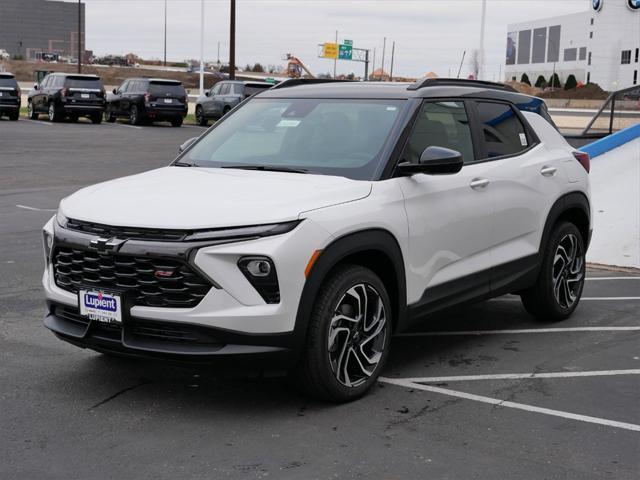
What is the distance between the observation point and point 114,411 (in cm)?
491

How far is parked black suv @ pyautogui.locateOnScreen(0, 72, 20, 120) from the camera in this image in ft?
113

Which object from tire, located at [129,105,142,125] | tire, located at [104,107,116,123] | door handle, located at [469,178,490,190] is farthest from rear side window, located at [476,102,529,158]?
tire, located at [104,107,116,123]

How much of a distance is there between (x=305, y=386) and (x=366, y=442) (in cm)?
55

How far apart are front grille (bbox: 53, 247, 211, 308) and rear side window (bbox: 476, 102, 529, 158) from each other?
2676mm

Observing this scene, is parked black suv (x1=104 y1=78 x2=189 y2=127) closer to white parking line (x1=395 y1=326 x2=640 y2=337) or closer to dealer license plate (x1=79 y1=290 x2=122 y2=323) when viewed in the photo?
white parking line (x1=395 y1=326 x2=640 y2=337)

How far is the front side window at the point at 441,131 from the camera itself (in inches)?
225

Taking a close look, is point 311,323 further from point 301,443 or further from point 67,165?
point 67,165

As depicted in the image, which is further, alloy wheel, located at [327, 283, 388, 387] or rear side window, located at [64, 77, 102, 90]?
rear side window, located at [64, 77, 102, 90]

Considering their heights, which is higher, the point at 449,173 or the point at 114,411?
the point at 449,173

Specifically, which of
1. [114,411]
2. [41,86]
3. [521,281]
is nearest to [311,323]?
[114,411]

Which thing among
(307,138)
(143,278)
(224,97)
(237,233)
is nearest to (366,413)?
(237,233)

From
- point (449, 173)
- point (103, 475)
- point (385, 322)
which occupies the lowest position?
point (103, 475)

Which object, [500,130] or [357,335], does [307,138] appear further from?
[500,130]

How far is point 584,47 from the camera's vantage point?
137875 millimetres
